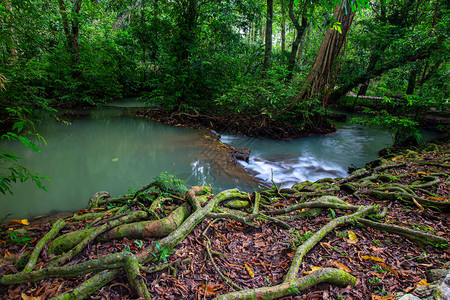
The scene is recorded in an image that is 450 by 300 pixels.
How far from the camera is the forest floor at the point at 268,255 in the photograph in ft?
5.75

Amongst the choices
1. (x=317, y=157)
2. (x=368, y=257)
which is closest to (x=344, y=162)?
(x=317, y=157)

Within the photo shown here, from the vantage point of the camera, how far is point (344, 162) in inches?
293

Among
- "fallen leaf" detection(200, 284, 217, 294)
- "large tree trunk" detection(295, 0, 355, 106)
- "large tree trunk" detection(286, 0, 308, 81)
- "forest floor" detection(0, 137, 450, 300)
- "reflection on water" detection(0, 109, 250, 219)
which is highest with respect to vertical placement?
"large tree trunk" detection(286, 0, 308, 81)

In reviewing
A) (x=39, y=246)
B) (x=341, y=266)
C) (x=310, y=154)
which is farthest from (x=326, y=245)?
(x=310, y=154)

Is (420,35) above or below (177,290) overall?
above

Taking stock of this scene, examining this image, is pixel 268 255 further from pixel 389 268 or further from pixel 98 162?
pixel 98 162

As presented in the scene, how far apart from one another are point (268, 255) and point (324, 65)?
8.72m

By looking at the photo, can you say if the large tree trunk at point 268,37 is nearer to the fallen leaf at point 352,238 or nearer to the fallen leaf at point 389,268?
the fallen leaf at point 352,238

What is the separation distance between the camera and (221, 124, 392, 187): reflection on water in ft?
20.8

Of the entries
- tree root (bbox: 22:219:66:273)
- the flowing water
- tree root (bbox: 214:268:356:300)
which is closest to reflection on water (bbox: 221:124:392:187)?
the flowing water

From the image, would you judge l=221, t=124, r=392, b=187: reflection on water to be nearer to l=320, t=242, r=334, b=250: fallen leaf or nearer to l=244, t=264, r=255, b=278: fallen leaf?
l=320, t=242, r=334, b=250: fallen leaf

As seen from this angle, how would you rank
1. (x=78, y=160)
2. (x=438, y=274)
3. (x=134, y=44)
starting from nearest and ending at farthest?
1. (x=438, y=274)
2. (x=78, y=160)
3. (x=134, y=44)

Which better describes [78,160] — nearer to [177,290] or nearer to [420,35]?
[177,290]

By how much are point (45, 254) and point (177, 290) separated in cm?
131
